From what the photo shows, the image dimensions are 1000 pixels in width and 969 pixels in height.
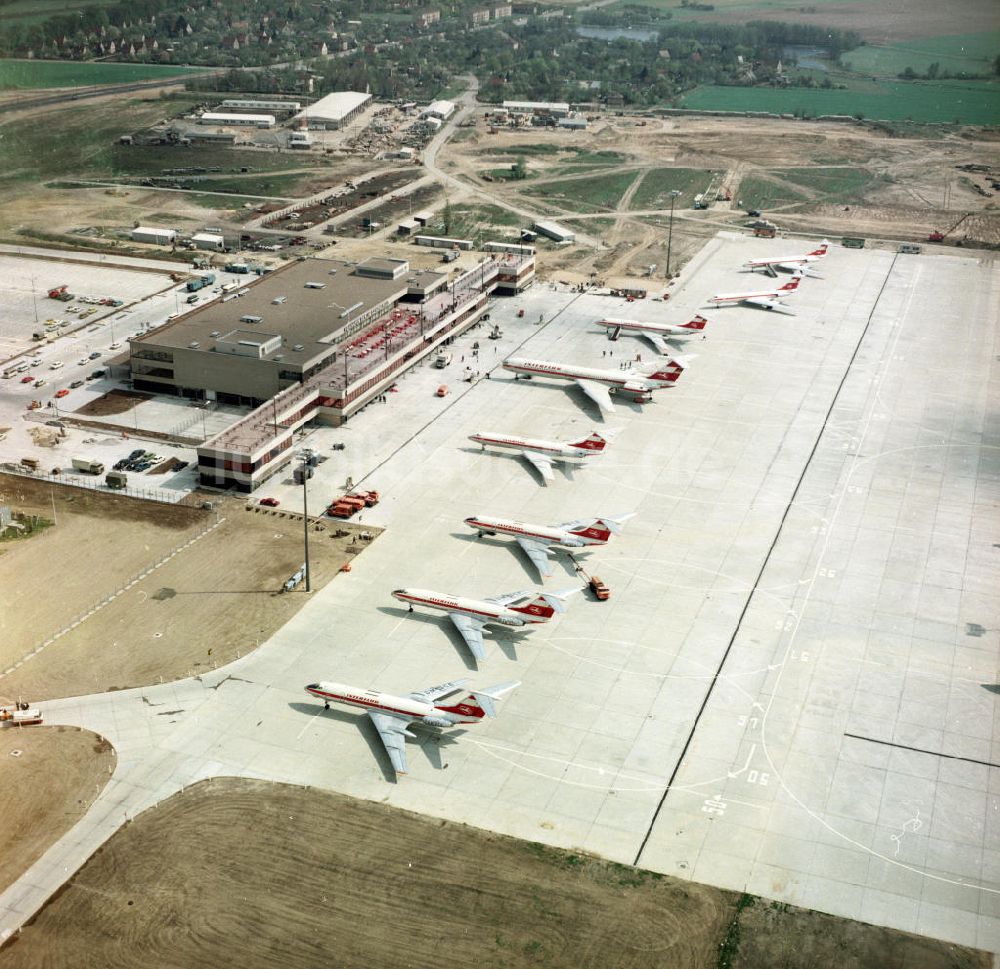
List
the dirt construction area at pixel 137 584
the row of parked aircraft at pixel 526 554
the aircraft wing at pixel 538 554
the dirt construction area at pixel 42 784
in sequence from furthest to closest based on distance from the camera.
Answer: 1. the aircraft wing at pixel 538 554
2. the dirt construction area at pixel 137 584
3. the row of parked aircraft at pixel 526 554
4. the dirt construction area at pixel 42 784

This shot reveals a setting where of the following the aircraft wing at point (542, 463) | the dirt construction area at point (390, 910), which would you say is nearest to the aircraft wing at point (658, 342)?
the aircraft wing at point (542, 463)

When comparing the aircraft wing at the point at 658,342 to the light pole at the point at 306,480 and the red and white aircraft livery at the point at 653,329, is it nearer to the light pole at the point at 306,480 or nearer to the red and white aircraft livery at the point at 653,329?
the red and white aircraft livery at the point at 653,329

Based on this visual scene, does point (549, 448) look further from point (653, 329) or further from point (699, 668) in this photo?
point (653, 329)

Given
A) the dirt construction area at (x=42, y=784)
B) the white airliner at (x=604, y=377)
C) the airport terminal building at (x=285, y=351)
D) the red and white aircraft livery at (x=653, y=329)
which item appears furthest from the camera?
the red and white aircraft livery at (x=653, y=329)

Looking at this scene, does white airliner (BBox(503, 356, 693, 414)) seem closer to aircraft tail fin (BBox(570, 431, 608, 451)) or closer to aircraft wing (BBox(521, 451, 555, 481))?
aircraft tail fin (BBox(570, 431, 608, 451))

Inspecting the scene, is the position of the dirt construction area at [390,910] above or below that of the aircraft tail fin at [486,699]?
below

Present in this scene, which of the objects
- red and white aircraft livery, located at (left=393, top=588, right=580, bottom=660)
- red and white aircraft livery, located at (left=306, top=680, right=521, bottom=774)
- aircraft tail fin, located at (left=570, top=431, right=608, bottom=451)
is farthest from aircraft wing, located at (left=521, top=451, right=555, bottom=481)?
red and white aircraft livery, located at (left=306, top=680, right=521, bottom=774)

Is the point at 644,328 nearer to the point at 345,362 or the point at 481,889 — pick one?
the point at 345,362

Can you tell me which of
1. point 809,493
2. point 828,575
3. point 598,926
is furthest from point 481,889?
point 809,493
